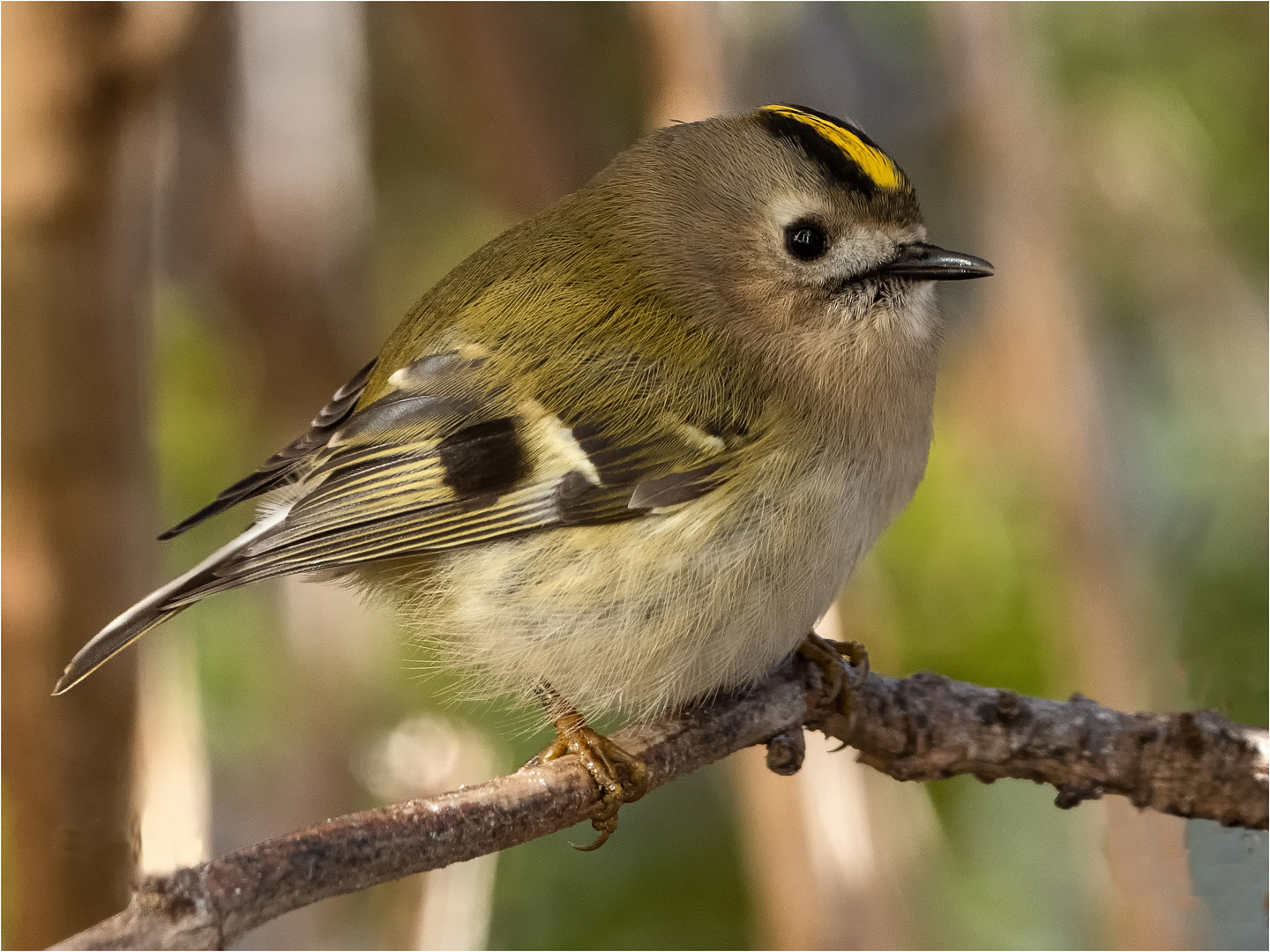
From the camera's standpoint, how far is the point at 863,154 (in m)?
1.37

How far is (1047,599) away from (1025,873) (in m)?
0.41

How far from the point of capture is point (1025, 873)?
187 centimetres

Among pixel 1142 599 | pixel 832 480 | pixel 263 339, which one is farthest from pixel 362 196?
pixel 1142 599

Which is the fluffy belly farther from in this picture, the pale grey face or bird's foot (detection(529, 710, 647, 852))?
the pale grey face

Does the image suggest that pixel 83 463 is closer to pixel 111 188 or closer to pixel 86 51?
pixel 111 188

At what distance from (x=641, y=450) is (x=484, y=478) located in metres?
0.16

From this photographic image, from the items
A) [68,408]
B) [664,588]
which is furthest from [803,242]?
[68,408]

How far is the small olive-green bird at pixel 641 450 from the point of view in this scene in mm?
1248

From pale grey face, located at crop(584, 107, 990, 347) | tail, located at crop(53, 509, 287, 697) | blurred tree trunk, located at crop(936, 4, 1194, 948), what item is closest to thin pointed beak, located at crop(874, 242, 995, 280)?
pale grey face, located at crop(584, 107, 990, 347)

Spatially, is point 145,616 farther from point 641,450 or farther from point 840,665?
point 840,665

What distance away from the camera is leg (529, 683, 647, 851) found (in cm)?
127

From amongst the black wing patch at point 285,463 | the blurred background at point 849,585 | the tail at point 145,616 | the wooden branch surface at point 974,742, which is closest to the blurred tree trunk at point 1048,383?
the blurred background at point 849,585

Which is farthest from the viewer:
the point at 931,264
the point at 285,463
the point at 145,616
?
the point at 285,463

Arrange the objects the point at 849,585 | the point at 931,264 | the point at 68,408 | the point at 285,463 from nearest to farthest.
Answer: the point at 931,264
the point at 285,463
the point at 68,408
the point at 849,585
